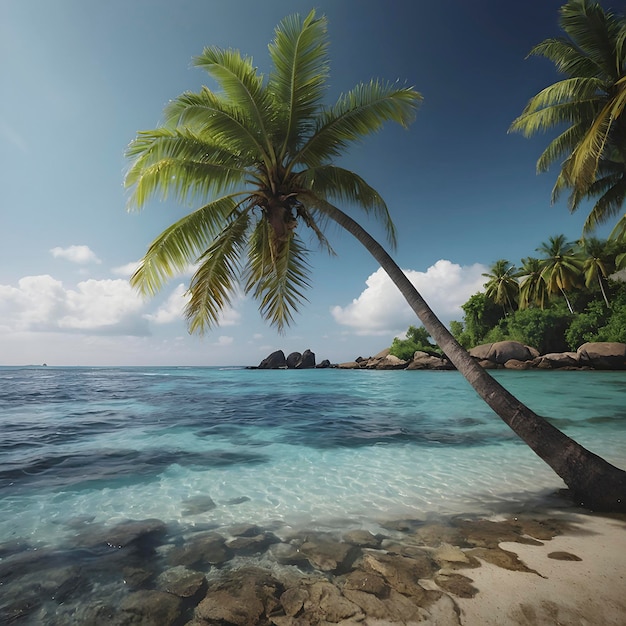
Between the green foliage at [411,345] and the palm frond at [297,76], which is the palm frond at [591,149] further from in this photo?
the green foliage at [411,345]

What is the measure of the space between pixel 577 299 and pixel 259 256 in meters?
39.6

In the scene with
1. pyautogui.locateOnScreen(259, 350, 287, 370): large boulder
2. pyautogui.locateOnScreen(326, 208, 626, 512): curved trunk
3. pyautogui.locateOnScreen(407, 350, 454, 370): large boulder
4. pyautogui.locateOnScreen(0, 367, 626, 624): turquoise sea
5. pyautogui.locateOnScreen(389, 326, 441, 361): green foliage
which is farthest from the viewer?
pyautogui.locateOnScreen(259, 350, 287, 370): large boulder

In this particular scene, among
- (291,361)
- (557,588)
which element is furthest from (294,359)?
(557,588)

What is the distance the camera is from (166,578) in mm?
2857

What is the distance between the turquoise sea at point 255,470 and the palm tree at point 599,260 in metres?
24.8

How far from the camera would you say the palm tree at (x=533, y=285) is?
119 ft

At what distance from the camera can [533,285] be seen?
3688 cm

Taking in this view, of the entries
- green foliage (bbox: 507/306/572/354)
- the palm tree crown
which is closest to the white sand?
the palm tree crown

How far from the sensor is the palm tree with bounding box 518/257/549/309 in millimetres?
36125

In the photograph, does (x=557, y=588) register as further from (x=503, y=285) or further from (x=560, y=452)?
(x=503, y=285)

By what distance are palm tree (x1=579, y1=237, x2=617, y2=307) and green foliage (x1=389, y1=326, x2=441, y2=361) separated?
18.8m

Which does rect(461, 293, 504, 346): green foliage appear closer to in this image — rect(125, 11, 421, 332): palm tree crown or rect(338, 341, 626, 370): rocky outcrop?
rect(338, 341, 626, 370): rocky outcrop

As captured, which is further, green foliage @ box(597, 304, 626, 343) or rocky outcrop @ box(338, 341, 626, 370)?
green foliage @ box(597, 304, 626, 343)

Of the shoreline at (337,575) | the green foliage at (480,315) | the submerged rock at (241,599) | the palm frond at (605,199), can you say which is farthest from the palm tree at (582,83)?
the green foliage at (480,315)
